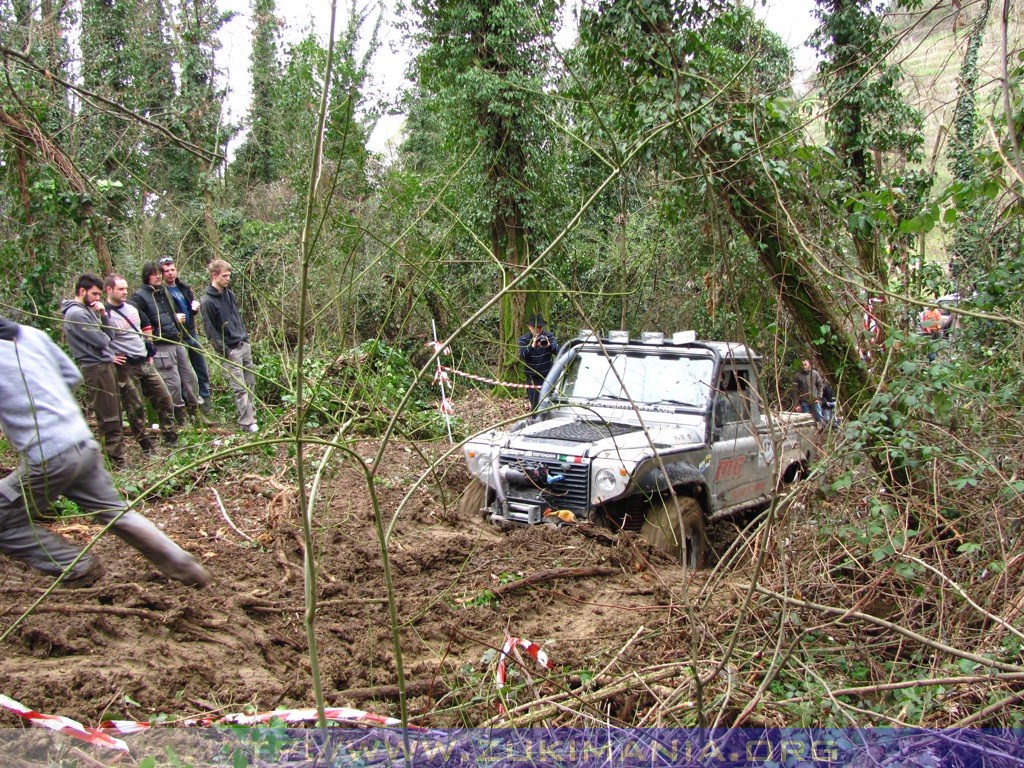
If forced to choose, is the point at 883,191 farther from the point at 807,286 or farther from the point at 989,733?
the point at 989,733

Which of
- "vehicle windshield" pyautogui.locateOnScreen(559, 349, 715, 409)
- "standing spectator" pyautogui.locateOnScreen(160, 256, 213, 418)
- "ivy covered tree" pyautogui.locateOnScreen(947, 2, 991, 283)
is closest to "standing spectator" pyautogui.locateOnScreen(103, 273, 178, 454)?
"standing spectator" pyautogui.locateOnScreen(160, 256, 213, 418)

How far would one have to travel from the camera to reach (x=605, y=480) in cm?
569

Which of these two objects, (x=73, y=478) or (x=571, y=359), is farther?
(x=571, y=359)

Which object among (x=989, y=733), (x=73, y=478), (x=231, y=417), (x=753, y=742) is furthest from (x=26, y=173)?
(x=989, y=733)

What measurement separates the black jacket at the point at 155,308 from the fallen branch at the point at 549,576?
458 cm


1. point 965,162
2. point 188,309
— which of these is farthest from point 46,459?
point 965,162

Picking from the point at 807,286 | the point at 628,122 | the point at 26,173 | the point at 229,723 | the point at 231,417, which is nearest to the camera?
the point at 229,723

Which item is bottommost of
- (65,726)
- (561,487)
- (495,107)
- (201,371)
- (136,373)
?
(65,726)

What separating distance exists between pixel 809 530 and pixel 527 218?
10.7 m

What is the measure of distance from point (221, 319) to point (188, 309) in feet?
1.36

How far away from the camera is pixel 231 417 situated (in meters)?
9.42

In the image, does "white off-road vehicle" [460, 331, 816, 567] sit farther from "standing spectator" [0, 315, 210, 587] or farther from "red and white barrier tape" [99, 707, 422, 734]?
"red and white barrier tape" [99, 707, 422, 734]

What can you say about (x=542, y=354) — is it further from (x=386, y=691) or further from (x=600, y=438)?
(x=386, y=691)

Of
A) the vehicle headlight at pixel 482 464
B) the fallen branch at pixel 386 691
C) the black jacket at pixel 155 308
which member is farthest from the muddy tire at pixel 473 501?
the black jacket at pixel 155 308
